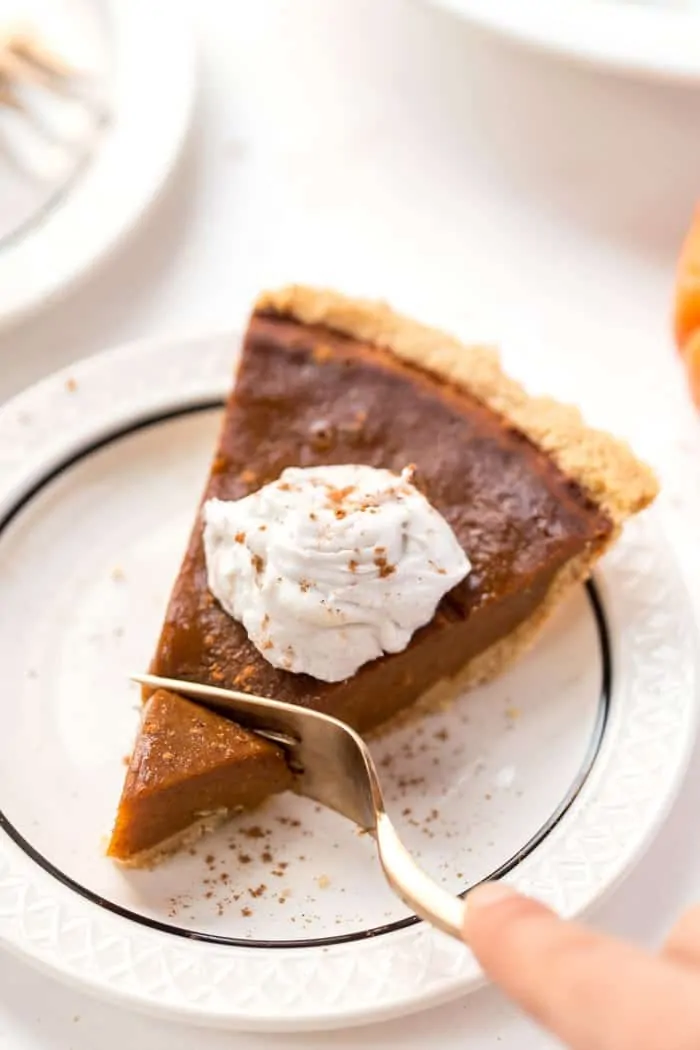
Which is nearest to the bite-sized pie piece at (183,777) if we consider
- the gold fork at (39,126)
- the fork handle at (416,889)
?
the fork handle at (416,889)

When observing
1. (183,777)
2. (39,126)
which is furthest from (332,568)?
Result: (39,126)

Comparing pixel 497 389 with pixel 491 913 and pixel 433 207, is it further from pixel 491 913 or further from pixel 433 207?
pixel 491 913

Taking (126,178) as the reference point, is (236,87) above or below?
above

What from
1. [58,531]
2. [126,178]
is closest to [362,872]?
[58,531]

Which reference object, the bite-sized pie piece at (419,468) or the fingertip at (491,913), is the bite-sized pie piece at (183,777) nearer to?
the bite-sized pie piece at (419,468)

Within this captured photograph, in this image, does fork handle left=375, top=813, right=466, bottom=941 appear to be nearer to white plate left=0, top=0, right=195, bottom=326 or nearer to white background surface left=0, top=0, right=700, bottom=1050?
white background surface left=0, top=0, right=700, bottom=1050

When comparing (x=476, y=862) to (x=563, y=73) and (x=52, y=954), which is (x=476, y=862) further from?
(x=563, y=73)

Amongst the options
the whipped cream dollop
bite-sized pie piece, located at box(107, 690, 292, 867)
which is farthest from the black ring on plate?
the whipped cream dollop
